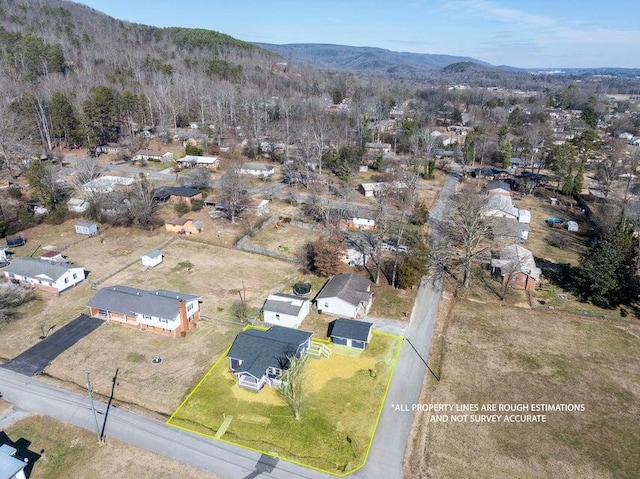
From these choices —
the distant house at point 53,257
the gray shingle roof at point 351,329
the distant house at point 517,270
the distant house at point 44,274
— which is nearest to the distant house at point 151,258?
the distant house at point 44,274

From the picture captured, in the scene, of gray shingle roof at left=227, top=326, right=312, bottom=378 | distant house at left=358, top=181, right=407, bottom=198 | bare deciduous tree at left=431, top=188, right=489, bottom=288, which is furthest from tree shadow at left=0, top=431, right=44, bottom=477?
distant house at left=358, top=181, right=407, bottom=198

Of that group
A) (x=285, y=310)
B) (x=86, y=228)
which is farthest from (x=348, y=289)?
(x=86, y=228)

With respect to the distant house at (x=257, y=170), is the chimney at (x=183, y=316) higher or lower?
lower

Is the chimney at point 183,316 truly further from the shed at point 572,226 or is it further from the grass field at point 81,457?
the shed at point 572,226

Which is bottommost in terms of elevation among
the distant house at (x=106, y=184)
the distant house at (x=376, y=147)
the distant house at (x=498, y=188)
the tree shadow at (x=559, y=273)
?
the tree shadow at (x=559, y=273)

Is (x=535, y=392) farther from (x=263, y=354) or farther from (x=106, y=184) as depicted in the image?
(x=106, y=184)

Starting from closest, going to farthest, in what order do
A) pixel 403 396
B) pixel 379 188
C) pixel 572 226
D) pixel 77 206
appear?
1. pixel 403 396
2. pixel 77 206
3. pixel 572 226
4. pixel 379 188

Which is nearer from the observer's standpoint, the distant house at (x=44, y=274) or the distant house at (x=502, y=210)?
the distant house at (x=44, y=274)

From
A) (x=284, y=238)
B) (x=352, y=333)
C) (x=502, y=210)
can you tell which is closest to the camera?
(x=352, y=333)
